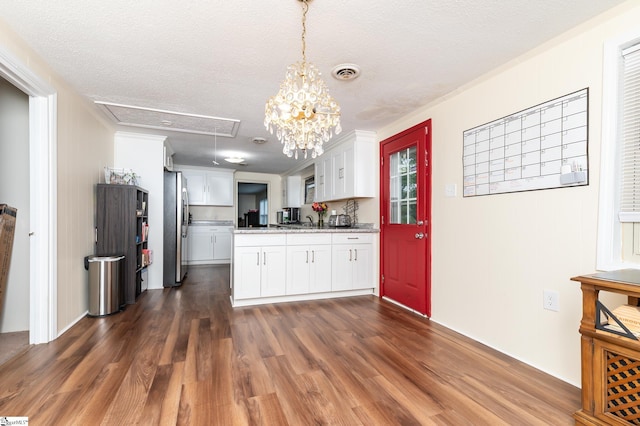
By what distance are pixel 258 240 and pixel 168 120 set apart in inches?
72.8

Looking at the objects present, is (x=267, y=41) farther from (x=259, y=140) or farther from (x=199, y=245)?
(x=199, y=245)

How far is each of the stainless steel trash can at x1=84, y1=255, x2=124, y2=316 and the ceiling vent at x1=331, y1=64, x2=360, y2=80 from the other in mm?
3009

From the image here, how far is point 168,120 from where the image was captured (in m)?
3.54

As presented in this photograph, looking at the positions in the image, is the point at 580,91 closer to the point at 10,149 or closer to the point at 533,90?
the point at 533,90

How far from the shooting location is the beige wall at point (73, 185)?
99.5 inches

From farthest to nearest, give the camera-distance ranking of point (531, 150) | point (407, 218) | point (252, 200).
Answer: point (252, 200) < point (407, 218) < point (531, 150)

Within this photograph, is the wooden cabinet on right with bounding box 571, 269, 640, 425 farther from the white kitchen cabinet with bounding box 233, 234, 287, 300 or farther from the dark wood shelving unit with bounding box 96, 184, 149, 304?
the dark wood shelving unit with bounding box 96, 184, 149, 304

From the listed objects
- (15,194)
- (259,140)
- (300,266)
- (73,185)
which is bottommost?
(300,266)

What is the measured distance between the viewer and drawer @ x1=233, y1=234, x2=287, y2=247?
3.39 meters

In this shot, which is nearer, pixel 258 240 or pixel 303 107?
pixel 303 107

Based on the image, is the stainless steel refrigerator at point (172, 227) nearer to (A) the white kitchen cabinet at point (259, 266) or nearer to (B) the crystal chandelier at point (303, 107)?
(A) the white kitchen cabinet at point (259, 266)

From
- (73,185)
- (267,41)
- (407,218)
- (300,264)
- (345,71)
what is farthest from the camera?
(300,264)

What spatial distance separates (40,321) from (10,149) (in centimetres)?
157

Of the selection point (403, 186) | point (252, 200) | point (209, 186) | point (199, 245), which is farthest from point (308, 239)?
point (252, 200)
